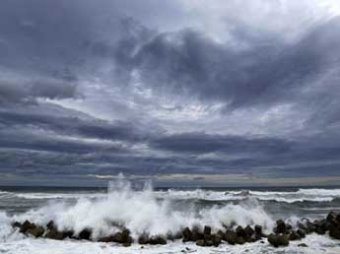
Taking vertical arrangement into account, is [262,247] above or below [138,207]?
below

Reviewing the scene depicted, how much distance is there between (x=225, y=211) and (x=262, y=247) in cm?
523

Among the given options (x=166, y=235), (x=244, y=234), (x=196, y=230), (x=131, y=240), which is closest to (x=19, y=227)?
(x=131, y=240)

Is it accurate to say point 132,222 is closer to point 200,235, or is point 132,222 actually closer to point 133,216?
point 133,216

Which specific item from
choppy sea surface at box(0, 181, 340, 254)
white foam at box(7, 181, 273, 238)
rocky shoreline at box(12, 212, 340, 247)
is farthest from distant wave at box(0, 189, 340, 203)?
rocky shoreline at box(12, 212, 340, 247)

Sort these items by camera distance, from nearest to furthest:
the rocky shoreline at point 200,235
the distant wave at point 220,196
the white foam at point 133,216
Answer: the rocky shoreline at point 200,235 → the white foam at point 133,216 → the distant wave at point 220,196

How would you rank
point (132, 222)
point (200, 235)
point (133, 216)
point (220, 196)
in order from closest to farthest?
point (200, 235) → point (132, 222) → point (133, 216) → point (220, 196)

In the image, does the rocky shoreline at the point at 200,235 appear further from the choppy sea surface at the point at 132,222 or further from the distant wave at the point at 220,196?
the distant wave at the point at 220,196

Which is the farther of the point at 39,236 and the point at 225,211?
the point at 225,211

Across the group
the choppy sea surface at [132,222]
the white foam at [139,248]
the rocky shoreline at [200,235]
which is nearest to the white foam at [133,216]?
the choppy sea surface at [132,222]

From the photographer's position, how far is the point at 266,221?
1736 cm

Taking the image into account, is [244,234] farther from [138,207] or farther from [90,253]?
[90,253]

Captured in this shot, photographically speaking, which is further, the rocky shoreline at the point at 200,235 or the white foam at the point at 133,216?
the white foam at the point at 133,216

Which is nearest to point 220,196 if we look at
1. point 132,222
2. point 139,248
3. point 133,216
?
point 133,216

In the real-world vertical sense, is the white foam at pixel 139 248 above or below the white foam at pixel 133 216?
below
